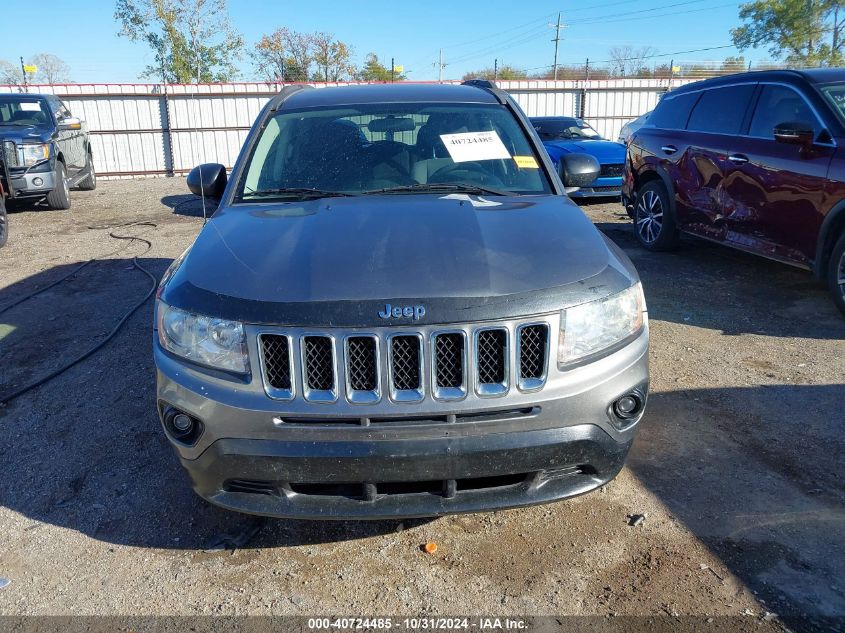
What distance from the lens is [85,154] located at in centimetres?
1384

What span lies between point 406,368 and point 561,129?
1147 centimetres

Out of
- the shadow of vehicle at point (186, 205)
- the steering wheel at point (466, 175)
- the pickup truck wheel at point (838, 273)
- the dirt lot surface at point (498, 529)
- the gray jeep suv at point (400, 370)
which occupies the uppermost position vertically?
the steering wheel at point (466, 175)

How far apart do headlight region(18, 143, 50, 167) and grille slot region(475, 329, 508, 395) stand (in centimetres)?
1060

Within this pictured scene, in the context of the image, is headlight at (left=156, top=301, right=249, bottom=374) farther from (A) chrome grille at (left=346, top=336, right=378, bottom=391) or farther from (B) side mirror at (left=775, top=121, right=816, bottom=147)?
(B) side mirror at (left=775, top=121, right=816, bottom=147)

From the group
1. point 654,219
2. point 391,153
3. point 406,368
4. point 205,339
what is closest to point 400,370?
point 406,368

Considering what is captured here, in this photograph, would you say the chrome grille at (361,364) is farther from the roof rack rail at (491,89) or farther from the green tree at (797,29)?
the green tree at (797,29)

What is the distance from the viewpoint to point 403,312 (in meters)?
2.20

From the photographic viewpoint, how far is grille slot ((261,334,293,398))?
2.23 meters

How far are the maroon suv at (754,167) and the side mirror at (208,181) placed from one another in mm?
4302

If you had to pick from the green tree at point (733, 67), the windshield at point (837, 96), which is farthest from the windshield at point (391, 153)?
the green tree at point (733, 67)

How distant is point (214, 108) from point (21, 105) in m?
8.72

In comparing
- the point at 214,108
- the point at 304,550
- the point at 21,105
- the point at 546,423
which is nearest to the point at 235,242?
the point at 304,550

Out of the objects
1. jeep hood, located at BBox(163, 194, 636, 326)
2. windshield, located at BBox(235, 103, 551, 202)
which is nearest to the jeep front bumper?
jeep hood, located at BBox(163, 194, 636, 326)

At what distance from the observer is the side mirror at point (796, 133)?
5.08 metres
